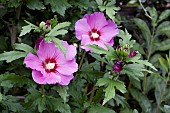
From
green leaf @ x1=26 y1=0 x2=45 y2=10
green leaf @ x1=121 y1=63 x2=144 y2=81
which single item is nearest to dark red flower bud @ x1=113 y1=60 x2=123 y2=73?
green leaf @ x1=121 y1=63 x2=144 y2=81

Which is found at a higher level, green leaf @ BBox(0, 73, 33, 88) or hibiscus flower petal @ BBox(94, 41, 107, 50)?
hibiscus flower petal @ BBox(94, 41, 107, 50)

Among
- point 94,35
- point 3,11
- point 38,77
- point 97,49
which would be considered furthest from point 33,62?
point 3,11

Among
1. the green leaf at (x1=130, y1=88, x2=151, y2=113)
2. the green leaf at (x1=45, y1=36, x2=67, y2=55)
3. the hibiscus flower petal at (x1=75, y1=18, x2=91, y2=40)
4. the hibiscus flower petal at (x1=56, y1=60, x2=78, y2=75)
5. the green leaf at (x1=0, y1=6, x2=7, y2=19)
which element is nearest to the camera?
the green leaf at (x1=45, y1=36, x2=67, y2=55)

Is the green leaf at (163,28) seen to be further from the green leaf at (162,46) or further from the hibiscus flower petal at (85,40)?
the hibiscus flower petal at (85,40)

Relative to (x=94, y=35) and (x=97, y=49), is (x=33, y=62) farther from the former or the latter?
(x=94, y=35)

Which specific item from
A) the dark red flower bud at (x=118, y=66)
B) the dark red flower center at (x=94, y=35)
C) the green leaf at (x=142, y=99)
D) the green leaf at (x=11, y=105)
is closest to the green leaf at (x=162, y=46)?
the green leaf at (x=142, y=99)

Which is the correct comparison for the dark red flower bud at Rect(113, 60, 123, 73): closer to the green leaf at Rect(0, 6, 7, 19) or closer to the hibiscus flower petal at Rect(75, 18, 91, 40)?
the hibiscus flower petal at Rect(75, 18, 91, 40)

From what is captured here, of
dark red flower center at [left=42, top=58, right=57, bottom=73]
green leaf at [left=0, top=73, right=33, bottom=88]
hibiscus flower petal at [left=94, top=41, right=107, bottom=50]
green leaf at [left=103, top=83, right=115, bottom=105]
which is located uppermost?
hibiscus flower petal at [left=94, top=41, right=107, bottom=50]

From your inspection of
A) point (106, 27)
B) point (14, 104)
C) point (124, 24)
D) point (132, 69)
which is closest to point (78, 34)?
point (106, 27)
